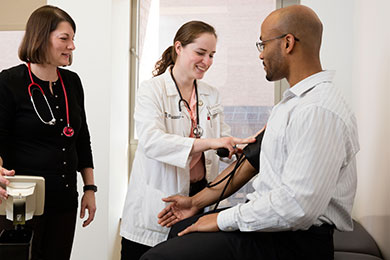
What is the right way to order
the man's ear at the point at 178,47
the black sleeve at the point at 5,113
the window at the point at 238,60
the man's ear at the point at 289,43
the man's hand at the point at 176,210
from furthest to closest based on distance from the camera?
1. the window at the point at 238,60
2. the man's ear at the point at 178,47
3. the man's hand at the point at 176,210
4. the black sleeve at the point at 5,113
5. the man's ear at the point at 289,43

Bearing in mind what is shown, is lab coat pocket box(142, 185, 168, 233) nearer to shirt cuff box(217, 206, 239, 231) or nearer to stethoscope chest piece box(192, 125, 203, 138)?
stethoscope chest piece box(192, 125, 203, 138)

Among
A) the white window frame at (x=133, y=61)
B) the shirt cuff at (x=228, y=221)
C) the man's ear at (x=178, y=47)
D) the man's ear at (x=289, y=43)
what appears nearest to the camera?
the shirt cuff at (x=228, y=221)

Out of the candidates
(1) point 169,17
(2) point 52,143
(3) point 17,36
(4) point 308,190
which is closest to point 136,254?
(2) point 52,143

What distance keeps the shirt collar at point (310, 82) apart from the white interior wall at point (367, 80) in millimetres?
805

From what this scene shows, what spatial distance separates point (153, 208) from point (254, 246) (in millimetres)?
738

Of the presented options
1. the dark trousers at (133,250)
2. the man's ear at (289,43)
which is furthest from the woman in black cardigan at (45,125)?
the man's ear at (289,43)

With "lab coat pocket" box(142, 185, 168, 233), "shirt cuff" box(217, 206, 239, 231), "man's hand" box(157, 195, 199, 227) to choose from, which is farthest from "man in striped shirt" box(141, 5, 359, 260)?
"lab coat pocket" box(142, 185, 168, 233)

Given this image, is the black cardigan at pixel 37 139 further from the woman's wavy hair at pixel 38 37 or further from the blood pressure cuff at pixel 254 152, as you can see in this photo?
the blood pressure cuff at pixel 254 152

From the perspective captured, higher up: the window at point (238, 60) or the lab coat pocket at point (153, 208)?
the window at point (238, 60)

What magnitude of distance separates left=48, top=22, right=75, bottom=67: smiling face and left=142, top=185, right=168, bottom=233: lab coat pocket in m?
0.66

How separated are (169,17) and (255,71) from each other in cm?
84

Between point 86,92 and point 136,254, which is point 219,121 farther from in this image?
point 86,92

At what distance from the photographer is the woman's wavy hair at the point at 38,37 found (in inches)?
72.5

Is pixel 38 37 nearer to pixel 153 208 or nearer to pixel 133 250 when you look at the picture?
pixel 153 208
